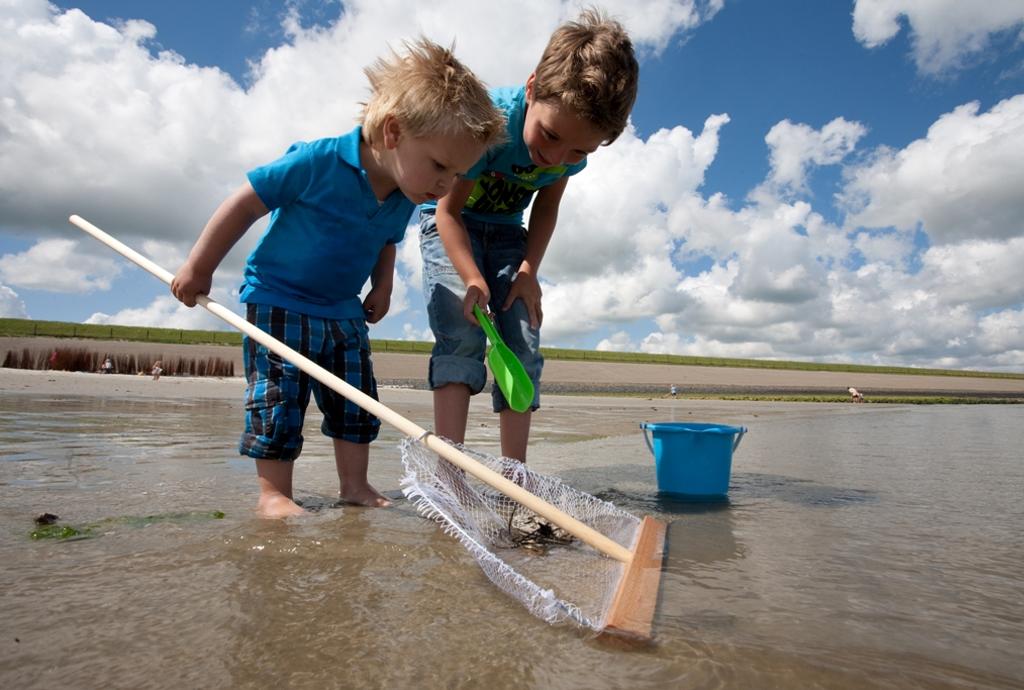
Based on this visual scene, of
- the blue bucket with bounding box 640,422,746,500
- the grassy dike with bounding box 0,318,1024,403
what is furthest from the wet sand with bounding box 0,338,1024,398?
the blue bucket with bounding box 640,422,746,500

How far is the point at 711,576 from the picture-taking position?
1.80m

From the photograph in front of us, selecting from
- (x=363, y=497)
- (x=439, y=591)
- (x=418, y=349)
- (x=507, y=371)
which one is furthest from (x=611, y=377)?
(x=439, y=591)

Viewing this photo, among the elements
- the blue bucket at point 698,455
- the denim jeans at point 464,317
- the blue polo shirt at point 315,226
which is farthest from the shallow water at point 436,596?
the blue polo shirt at point 315,226

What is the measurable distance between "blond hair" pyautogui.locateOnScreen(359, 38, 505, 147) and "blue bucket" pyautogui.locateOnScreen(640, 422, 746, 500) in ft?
5.35

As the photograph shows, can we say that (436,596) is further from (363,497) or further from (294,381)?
(294,381)

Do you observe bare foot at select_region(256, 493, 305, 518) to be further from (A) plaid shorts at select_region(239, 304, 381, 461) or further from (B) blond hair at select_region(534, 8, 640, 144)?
(B) blond hair at select_region(534, 8, 640, 144)

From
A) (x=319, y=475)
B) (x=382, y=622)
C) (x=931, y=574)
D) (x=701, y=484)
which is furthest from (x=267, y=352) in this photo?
(x=931, y=574)

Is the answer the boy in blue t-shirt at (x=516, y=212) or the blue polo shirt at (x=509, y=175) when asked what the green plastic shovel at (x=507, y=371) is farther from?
the blue polo shirt at (x=509, y=175)

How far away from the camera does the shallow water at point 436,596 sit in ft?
3.82

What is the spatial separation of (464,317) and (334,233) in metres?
0.64

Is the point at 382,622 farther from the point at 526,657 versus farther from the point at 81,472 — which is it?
the point at 81,472

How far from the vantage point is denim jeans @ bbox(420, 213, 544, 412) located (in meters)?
2.88

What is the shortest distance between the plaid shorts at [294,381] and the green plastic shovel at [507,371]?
545mm

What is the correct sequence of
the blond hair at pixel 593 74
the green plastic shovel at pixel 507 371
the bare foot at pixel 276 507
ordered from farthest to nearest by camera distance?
the green plastic shovel at pixel 507 371 < the blond hair at pixel 593 74 < the bare foot at pixel 276 507
